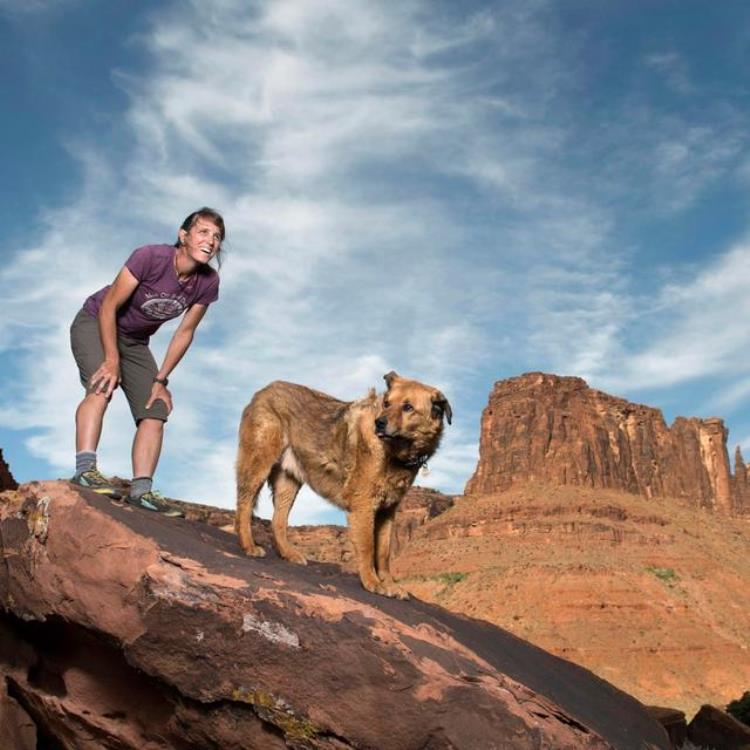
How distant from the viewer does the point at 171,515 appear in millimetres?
8812

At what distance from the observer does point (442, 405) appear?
28.6 ft

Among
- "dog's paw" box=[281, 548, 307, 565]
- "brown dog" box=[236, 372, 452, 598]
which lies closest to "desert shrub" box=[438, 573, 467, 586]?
"dog's paw" box=[281, 548, 307, 565]

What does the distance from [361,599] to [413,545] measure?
113 metres

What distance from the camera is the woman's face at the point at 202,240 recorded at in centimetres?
878

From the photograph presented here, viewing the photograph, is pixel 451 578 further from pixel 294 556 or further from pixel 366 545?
pixel 366 545

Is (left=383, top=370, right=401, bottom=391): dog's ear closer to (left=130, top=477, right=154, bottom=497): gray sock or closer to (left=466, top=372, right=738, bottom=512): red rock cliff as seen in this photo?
(left=130, top=477, right=154, bottom=497): gray sock

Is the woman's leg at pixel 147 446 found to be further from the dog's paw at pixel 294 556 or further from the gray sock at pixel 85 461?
the dog's paw at pixel 294 556

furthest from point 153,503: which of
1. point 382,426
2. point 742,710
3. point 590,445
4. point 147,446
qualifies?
point 590,445

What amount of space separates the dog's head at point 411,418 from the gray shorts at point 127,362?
2.39 meters

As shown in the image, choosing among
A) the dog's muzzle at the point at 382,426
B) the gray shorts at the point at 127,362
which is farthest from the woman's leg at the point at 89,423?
the dog's muzzle at the point at 382,426

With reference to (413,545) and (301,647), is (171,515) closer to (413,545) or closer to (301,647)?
(301,647)

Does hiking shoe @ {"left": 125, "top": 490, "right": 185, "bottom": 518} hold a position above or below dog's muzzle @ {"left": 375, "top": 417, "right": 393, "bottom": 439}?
below

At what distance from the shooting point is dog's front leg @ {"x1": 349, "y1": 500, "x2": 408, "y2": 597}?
8.11 metres

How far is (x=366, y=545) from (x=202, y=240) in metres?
3.43
